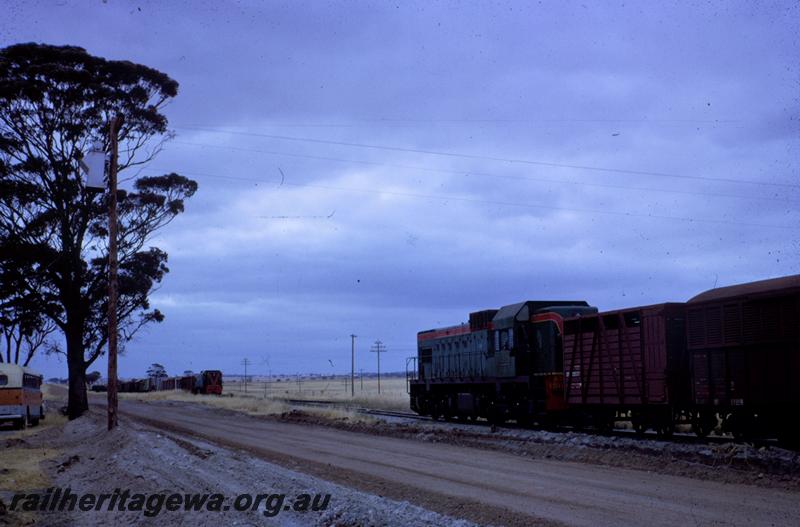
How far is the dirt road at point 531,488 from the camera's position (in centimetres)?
1093

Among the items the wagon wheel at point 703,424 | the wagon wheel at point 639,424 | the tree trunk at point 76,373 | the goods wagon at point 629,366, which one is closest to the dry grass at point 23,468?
the tree trunk at point 76,373

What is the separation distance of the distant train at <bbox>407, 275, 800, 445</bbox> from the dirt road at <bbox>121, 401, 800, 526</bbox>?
3942 mm

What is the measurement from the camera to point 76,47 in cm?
3588

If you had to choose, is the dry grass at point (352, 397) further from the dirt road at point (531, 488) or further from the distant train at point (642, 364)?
the dirt road at point (531, 488)

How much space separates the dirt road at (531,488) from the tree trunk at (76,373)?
22611 mm

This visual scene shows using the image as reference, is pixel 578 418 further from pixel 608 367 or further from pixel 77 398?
pixel 77 398

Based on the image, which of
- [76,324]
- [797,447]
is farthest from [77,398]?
[797,447]

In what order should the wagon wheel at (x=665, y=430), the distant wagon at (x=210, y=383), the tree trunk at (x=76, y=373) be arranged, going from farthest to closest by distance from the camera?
the distant wagon at (x=210, y=383), the tree trunk at (x=76, y=373), the wagon wheel at (x=665, y=430)

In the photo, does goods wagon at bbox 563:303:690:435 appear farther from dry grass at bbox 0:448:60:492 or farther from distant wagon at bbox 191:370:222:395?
distant wagon at bbox 191:370:222:395

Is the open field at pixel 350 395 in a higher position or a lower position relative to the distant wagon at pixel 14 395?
lower

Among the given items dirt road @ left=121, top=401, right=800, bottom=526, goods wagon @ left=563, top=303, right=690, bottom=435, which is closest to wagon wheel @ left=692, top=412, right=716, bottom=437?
goods wagon @ left=563, top=303, right=690, bottom=435

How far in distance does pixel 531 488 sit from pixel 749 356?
7.24 meters

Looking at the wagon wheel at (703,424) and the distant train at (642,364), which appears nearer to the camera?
the distant train at (642,364)

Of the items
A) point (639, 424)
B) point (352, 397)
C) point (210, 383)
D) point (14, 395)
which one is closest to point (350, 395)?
point (352, 397)
